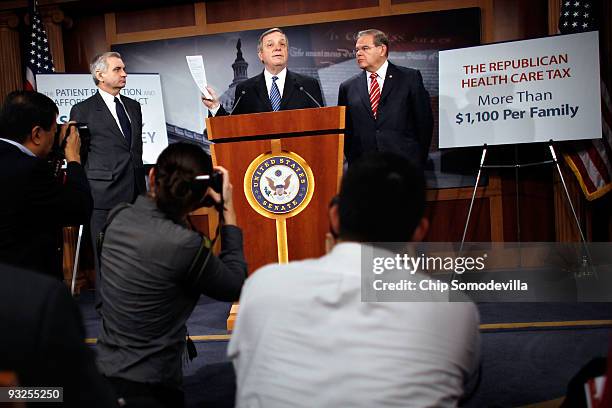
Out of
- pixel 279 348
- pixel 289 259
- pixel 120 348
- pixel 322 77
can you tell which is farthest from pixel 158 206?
pixel 322 77

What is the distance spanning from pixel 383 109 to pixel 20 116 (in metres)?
2.41

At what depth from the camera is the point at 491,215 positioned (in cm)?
470

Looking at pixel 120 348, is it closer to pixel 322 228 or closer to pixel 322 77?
pixel 322 228

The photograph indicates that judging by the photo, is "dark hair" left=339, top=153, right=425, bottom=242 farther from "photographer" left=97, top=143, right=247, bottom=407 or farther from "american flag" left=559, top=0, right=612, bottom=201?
"american flag" left=559, top=0, right=612, bottom=201

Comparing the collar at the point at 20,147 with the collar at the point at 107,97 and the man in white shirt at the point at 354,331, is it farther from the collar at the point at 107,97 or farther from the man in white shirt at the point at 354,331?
the collar at the point at 107,97

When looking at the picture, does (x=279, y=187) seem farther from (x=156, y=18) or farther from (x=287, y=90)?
(x=156, y=18)

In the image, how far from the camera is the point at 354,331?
40.3 inches

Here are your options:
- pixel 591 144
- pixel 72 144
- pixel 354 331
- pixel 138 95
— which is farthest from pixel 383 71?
pixel 354 331

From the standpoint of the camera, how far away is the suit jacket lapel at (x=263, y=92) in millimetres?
3730

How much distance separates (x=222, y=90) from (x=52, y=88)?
4.42 feet

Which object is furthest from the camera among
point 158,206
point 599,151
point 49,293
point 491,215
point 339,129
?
point 491,215

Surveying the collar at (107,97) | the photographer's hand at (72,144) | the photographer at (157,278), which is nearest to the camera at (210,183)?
the photographer at (157,278)

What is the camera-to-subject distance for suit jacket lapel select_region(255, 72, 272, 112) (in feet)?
12.2

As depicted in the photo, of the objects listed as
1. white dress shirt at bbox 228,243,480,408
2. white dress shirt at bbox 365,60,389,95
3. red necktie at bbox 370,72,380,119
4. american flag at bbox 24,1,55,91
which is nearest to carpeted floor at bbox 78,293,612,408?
white dress shirt at bbox 228,243,480,408
